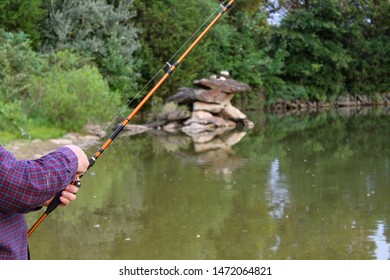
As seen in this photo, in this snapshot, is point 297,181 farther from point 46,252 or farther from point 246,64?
point 246,64

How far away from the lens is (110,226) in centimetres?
836

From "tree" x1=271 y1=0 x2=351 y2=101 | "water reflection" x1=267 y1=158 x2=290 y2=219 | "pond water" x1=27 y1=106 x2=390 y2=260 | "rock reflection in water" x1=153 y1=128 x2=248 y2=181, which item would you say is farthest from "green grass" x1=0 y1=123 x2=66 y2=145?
"tree" x1=271 y1=0 x2=351 y2=101

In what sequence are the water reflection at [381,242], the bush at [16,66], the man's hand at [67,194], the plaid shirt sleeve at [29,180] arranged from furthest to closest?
the bush at [16,66], the water reflection at [381,242], the man's hand at [67,194], the plaid shirt sleeve at [29,180]

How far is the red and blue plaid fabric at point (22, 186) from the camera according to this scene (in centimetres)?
247

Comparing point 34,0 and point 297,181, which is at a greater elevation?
point 34,0

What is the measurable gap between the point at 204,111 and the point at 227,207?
15497 mm

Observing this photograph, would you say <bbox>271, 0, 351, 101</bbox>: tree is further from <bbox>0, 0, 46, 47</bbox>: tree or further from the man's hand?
the man's hand

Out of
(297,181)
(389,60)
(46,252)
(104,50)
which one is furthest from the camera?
(389,60)

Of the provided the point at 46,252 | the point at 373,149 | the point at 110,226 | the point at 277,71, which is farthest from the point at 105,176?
the point at 277,71

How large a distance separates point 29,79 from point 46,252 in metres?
13.1

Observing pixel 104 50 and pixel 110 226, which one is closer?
pixel 110 226

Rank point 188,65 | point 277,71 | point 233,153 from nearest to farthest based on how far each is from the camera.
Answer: point 233,153 → point 188,65 → point 277,71

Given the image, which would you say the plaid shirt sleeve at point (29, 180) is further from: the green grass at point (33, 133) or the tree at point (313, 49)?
the tree at point (313, 49)

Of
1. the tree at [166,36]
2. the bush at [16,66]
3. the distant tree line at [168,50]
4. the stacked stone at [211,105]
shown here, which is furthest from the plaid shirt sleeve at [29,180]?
the tree at [166,36]
